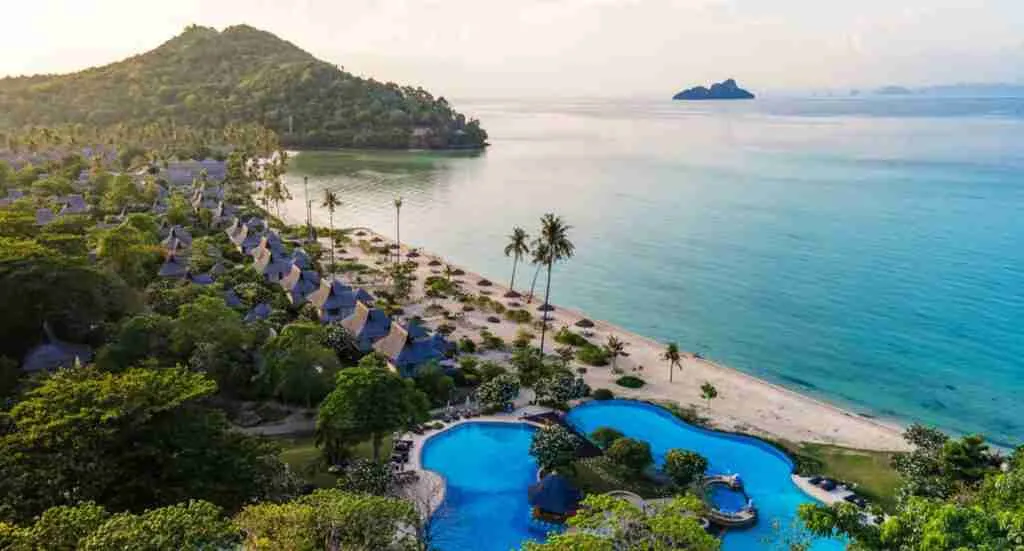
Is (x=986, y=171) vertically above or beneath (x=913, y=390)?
above

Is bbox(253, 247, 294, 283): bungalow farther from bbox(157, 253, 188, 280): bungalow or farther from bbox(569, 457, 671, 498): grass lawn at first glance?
bbox(569, 457, 671, 498): grass lawn

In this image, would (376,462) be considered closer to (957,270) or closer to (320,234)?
(320,234)

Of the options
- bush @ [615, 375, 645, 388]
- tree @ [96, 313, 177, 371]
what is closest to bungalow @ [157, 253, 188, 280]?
tree @ [96, 313, 177, 371]

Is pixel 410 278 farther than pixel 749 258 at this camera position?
No

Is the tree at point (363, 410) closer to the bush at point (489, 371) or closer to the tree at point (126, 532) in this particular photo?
the tree at point (126, 532)

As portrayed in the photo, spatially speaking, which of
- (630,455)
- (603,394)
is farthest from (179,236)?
(630,455)

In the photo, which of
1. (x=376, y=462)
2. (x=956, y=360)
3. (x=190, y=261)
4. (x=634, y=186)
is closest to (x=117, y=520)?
(x=376, y=462)
